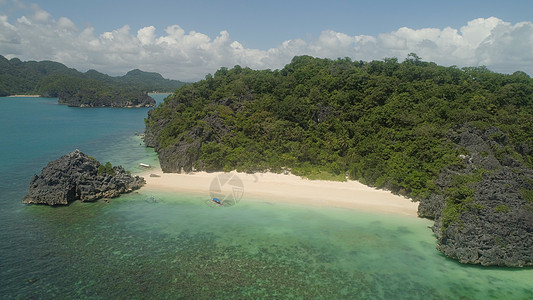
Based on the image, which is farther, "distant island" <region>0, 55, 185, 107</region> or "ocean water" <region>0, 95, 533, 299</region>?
"distant island" <region>0, 55, 185, 107</region>

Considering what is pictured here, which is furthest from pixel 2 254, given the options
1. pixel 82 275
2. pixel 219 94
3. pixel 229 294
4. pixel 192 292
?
pixel 219 94

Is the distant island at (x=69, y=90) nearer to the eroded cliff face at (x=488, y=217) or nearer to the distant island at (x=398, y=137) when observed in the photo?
the distant island at (x=398, y=137)

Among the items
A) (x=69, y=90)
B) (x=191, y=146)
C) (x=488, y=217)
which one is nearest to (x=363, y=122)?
(x=488, y=217)

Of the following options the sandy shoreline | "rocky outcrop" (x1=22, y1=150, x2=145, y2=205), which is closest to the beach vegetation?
the sandy shoreline

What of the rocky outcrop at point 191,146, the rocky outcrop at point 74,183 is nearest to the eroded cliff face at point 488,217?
the rocky outcrop at point 191,146

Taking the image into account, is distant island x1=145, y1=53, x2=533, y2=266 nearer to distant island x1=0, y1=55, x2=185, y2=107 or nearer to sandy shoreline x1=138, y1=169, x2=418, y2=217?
sandy shoreline x1=138, y1=169, x2=418, y2=217

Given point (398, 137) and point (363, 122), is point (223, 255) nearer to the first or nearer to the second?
point (398, 137)
